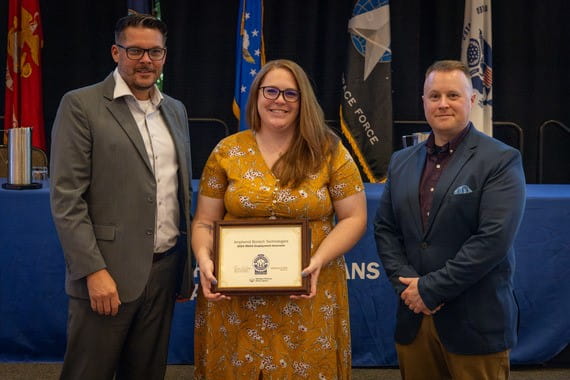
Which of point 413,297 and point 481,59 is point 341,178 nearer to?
point 413,297

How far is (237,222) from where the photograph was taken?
2.07 meters

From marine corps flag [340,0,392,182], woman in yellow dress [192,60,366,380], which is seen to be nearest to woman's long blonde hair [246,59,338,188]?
woman in yellow dress [192,60,366,380]

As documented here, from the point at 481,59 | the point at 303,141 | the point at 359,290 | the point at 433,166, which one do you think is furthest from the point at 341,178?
the point at 481,59

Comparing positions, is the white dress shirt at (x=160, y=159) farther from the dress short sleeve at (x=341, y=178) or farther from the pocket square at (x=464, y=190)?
the pocket square at (x=464, y=190)

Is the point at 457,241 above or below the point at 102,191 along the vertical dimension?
below

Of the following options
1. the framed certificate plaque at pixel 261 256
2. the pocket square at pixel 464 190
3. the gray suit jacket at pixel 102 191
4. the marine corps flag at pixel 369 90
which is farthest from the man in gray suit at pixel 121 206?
the marine corps flag at pixel 369 90

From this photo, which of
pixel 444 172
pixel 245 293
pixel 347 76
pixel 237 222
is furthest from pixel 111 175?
pixel 347 76

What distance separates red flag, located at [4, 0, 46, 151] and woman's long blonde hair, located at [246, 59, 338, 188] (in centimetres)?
373

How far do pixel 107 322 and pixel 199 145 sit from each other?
383 centimetres

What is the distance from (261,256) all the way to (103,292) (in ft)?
1.68

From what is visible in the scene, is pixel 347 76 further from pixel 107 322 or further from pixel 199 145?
pixel 107 322

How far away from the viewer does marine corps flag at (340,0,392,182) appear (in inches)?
206

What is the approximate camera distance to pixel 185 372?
3398 millimetres

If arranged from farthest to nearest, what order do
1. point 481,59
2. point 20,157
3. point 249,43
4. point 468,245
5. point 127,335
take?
point 481,59 < point 249,43 < point 20,157 < point 127,335 < point 468,245
